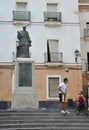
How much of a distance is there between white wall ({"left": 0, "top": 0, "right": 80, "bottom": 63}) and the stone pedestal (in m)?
13.3

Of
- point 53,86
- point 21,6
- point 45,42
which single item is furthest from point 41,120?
point 21,6

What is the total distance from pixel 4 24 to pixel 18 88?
14.9 metres

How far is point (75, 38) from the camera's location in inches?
1412

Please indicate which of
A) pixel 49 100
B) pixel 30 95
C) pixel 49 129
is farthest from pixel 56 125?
pixel 49 100

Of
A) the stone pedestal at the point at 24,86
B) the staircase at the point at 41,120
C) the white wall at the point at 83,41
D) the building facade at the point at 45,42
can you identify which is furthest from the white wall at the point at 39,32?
the staircase at the point at 41,120

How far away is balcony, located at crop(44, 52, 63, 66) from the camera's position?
115 ft

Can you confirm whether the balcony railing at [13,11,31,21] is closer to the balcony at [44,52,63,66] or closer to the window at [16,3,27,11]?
the window at [16,3,27,11]

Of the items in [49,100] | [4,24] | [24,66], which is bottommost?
[49,100]

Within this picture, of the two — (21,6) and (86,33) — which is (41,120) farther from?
(86,33)

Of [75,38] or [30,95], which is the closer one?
[30,95]

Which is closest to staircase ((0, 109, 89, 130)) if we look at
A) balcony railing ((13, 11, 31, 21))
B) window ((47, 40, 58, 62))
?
window ((47, 40, 58, 62))

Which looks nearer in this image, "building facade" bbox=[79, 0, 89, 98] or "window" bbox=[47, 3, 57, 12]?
"window" bbox=[47, 3, 57, 12]

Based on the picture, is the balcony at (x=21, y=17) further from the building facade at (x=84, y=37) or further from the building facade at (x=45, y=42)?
the building facade at (x=84, y=37)

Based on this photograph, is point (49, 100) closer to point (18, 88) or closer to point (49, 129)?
point (18, 88)
